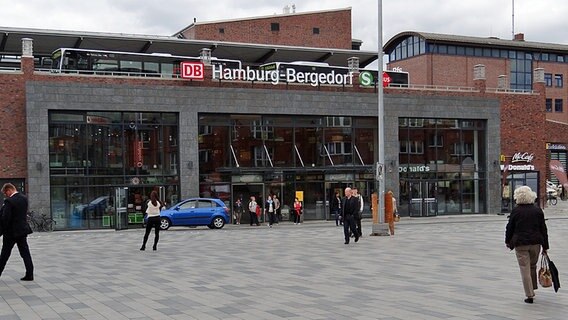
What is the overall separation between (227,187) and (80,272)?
874 inches

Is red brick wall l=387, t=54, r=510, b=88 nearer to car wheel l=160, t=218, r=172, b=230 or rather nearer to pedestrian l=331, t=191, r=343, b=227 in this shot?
pedestrian l=331, t=191, r=343, b=227

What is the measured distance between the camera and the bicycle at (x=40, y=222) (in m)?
31.9

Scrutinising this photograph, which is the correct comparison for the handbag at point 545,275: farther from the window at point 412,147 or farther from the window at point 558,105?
the window at point 558,105

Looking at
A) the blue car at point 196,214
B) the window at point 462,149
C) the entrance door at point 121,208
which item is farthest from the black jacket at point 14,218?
the window at point 462,149

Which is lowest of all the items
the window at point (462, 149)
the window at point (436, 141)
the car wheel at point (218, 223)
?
the car wheel at point (218, 223)

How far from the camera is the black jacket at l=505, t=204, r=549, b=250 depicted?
34.4ft

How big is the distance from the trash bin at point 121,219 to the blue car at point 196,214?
8.64 feet

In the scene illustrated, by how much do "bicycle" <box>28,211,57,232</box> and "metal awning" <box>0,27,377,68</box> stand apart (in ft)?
39.6

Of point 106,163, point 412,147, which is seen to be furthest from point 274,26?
point 106,163

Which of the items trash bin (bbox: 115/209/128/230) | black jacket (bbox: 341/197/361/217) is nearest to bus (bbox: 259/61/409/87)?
trash bin (bbox: 115/209/128/230)

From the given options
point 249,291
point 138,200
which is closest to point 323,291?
point 249,291

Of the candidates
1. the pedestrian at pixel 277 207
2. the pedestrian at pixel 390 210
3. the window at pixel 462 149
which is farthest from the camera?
the window at pixel 462 149

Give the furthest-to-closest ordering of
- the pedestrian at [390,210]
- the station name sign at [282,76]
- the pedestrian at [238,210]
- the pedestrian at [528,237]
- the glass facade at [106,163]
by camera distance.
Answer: the station name sign at [282,76] → the pedestrian at [238,210] → the glass facade at [106,163] → the pedestrian at [390,210] → the pedestrian at [528,237]

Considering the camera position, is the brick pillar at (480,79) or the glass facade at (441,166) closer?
the glass facade at (441,166)
